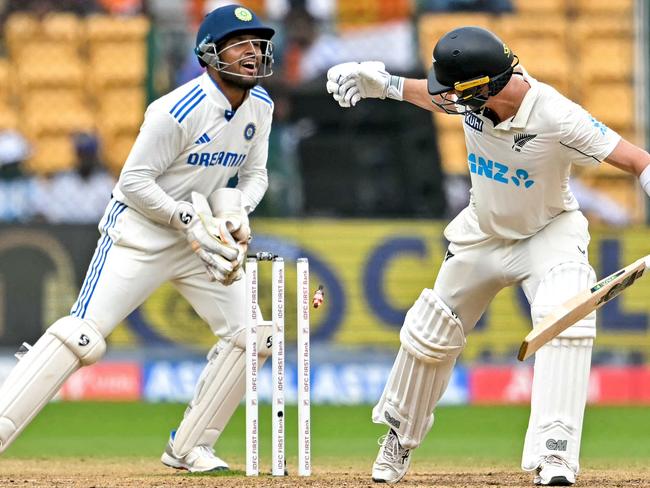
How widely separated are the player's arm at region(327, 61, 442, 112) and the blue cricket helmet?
Answer: 431 millimetres

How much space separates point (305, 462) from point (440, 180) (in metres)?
6.30

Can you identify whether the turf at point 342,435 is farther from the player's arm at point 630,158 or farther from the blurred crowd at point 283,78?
the player's arm at point 630,158

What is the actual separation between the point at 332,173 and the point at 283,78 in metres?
0.90

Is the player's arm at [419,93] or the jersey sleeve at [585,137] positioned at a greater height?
the player's arm at [419,93]

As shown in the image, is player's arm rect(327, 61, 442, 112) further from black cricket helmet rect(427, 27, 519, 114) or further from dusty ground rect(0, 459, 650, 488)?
dusty ground rect(0, 459, 650, 488)

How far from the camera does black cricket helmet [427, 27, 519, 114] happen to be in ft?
16.6

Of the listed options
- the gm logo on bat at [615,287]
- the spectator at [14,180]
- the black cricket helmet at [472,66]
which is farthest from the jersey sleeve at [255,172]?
the spectator at [14,180]

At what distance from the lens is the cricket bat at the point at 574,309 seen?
16.0ft

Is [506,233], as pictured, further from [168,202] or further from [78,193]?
[78,193]

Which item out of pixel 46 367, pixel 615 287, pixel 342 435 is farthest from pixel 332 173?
pixel 615 287

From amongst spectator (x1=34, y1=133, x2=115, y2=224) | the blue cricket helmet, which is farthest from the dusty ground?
spectator (x1=34, y1=133, x2=115, y2=224)

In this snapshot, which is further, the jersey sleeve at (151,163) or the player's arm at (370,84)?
the jersey sleeve at (151,163)

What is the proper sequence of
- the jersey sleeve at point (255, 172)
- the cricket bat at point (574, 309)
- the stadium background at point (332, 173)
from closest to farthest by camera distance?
1. the cricket bat at point (574, 309)
2. the jersey sleeve at point (255, 172)
3. the stadium background at point (332, 173)

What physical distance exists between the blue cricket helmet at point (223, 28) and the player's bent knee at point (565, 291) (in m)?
1.64
